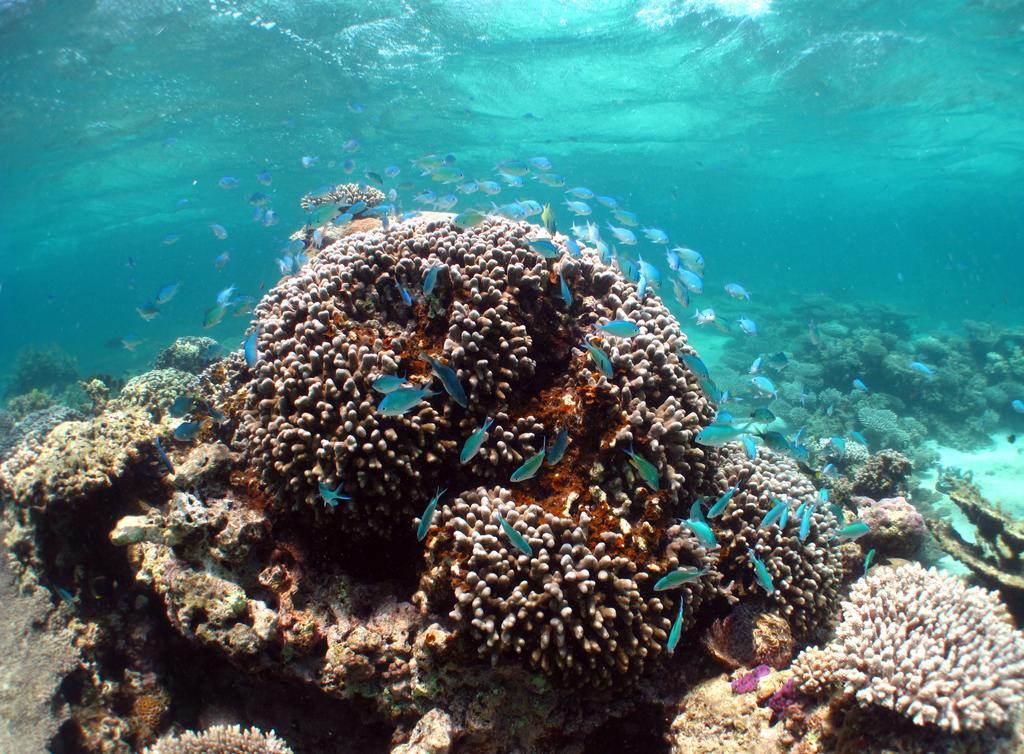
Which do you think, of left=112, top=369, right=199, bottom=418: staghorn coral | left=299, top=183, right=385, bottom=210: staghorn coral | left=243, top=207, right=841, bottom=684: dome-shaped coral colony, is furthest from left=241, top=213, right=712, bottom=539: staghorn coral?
left=299, top=183, right=385, bottom=210: staghorn coral

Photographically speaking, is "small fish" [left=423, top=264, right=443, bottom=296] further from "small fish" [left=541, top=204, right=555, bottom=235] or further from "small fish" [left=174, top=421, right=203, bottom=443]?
"small fish" [left=174, top=421, right=203, bottom=443]

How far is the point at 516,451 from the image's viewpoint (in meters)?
4.22

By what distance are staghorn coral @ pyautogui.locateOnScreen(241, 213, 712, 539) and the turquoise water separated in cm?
457

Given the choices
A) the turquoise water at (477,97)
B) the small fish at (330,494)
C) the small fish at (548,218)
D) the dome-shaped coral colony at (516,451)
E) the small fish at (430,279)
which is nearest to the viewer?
the dome-shaped coral colony at (516,451)

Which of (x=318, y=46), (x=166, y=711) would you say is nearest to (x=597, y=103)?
(x=318, y=46)

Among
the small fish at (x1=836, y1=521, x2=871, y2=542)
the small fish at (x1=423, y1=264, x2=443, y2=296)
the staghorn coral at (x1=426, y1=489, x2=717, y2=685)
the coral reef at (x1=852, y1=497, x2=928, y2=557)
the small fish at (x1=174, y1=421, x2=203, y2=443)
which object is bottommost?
the coral reef at (x1=852, y1=497, x2=928, y2=557)

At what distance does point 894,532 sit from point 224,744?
24.0 ft

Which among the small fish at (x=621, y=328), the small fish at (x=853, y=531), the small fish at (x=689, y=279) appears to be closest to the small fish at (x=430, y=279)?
the small fish at (x=621, y=328)

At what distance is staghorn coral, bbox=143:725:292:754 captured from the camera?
3.89 metres

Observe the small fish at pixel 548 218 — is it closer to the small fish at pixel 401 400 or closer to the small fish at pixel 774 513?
the small fish at pixel 401 400

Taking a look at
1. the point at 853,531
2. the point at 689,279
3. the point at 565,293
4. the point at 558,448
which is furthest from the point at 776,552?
the point at 689,279

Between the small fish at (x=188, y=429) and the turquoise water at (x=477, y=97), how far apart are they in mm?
3800

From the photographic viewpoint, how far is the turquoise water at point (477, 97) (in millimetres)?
21531

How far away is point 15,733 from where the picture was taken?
470 centimetres
